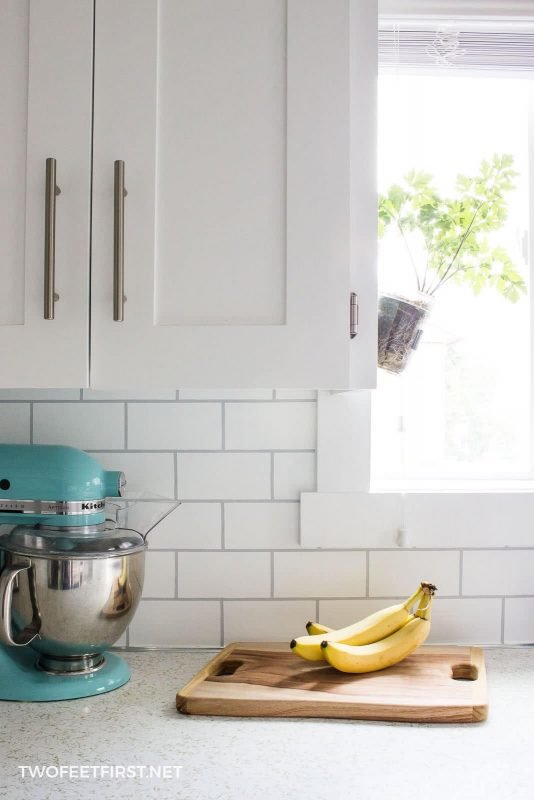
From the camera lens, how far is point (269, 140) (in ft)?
3.95

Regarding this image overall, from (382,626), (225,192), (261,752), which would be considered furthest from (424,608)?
(225,192)

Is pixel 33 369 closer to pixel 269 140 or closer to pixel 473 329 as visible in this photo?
pixel 269 140

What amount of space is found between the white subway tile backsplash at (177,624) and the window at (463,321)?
47 cm

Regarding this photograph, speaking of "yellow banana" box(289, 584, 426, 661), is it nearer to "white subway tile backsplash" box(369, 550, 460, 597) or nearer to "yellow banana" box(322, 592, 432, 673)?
"yellow banana" box(322, 592, 432, 673)

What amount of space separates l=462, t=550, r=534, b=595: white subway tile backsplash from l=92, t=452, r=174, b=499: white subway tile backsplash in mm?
613

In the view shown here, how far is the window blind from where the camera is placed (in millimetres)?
1604

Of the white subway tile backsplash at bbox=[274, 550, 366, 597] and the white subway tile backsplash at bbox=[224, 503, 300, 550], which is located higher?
the white subway tile backsplash at bbox=[224, 503, 300, 550]

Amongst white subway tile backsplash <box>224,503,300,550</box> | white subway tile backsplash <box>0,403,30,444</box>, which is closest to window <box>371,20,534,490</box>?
white subway tile backsplash <box>224,503,300,550</box>

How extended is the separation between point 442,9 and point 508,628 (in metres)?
1.24

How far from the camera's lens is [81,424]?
5.22ft

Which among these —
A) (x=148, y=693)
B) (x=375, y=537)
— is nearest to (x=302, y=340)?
(x=375, y=537)

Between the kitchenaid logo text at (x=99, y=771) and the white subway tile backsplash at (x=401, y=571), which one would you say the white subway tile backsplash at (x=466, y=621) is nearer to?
the white subway tile backsplash at (x=401, y=571)

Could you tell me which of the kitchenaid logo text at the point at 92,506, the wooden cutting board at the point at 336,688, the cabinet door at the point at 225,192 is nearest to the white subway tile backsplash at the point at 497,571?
the wooden cutting board at the point at 336,688

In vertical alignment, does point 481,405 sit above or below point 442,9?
below
